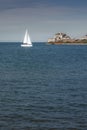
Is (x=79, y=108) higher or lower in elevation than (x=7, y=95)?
lower

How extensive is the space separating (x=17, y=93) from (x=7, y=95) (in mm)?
1637

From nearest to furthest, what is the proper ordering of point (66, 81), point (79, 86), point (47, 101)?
point (47, 101)
point (79, 86)
point (66, 81)

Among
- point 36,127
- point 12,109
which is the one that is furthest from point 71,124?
point 12,109

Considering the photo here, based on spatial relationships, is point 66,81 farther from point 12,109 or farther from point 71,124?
point 71,124

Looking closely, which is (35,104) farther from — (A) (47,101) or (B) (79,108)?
(B) (79,108)

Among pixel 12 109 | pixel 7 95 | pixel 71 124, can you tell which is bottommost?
pixel 71 124

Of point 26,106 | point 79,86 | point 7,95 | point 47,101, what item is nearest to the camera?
point 26,106

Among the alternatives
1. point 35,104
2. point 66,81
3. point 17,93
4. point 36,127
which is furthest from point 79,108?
point 66,81

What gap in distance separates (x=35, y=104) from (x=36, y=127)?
6.97 meters

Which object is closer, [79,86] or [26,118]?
[26,118]

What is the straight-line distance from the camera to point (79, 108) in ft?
95.4

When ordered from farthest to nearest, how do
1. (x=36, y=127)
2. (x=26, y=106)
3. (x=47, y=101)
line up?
1. (x=47, y=101)
2. (x=26, y=106)
3. (x=36, y=127)

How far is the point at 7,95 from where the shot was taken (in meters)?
34.7

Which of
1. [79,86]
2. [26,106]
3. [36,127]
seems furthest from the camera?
[79,86]
